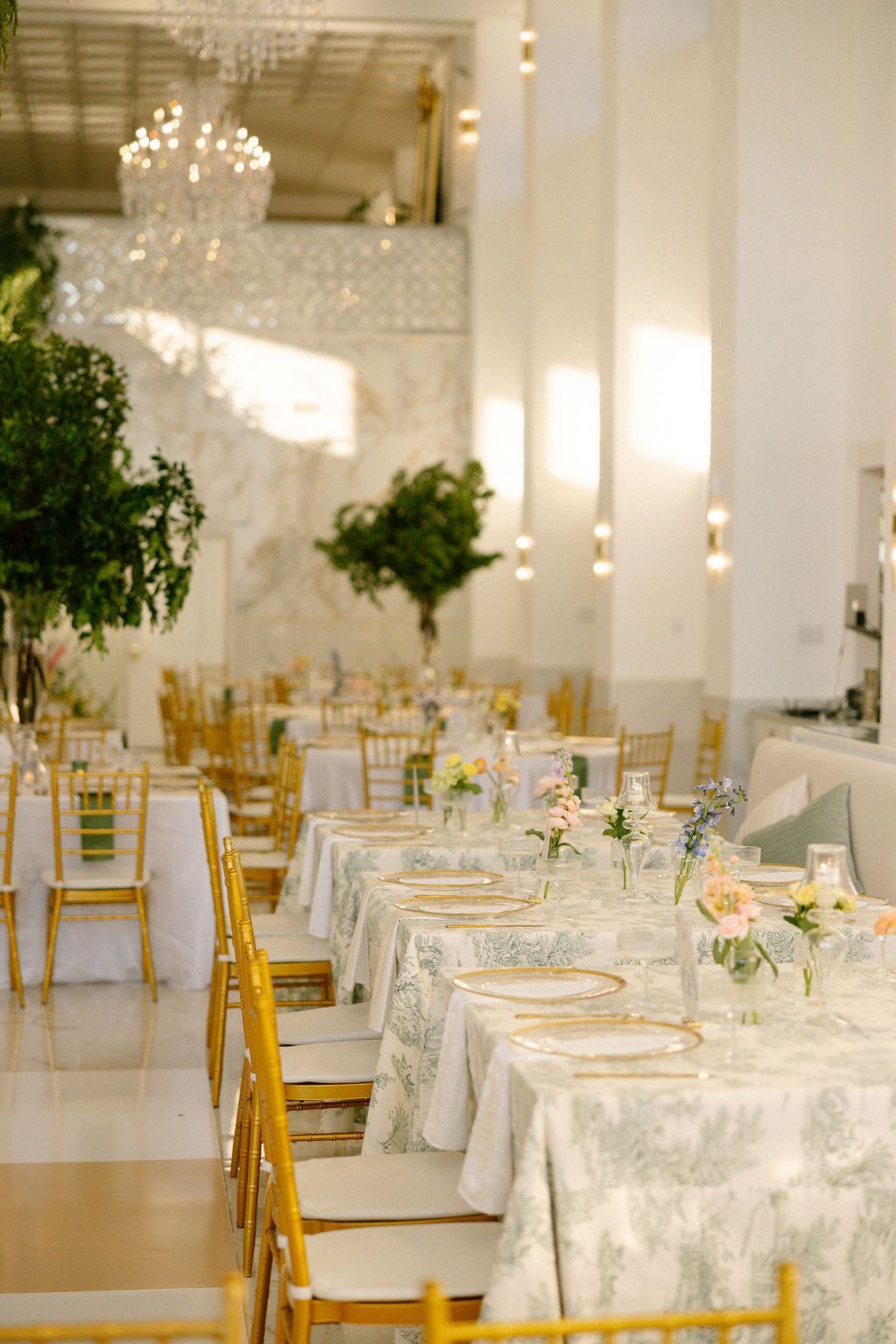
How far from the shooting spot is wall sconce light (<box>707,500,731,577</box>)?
993cm

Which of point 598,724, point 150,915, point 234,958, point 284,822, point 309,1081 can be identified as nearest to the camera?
point 309,1081

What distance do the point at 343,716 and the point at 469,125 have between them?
9.13 m

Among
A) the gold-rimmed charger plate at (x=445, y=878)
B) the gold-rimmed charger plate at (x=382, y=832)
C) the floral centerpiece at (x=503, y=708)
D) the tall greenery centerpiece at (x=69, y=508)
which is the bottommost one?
the gold-rimmed charger plate at (x=445, y=878)

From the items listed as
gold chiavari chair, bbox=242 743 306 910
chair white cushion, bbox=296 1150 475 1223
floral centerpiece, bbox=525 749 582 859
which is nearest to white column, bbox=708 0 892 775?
gold chiavari chair, bbox=242 743 306 910

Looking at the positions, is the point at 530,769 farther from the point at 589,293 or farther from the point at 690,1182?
the point at 589,293

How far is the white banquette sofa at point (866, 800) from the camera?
5523 mm

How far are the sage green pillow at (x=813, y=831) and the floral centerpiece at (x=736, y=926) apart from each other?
2.77 metres

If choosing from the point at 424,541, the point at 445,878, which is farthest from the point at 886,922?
the point at 424,541

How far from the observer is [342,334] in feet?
58.0

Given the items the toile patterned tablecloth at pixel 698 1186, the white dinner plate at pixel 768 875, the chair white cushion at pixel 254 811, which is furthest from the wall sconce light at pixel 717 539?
the toile patterned tablecloth at pixel 698 1186

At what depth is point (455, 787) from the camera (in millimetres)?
5488

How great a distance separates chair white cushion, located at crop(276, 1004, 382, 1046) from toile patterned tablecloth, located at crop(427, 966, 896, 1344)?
1495 mm

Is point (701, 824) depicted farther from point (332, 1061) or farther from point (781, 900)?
point (332, 1061)

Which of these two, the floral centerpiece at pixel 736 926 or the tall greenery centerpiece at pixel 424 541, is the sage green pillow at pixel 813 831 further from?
the tall greenery centerpiece at pixel 424 541
